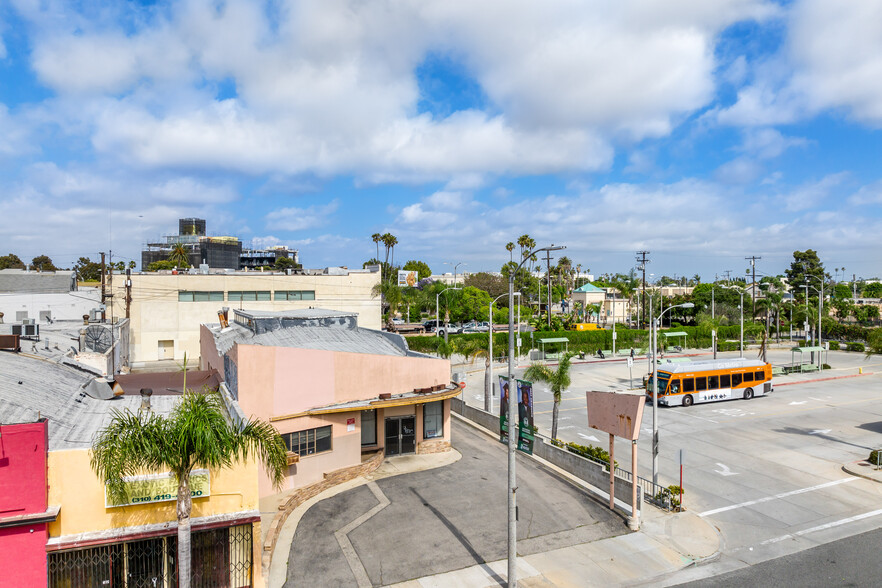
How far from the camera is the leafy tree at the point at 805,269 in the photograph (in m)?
111

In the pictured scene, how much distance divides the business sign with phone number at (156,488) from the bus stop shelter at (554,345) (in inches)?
2105

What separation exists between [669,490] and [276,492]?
1544 cm

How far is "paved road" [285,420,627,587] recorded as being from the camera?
51.5ft

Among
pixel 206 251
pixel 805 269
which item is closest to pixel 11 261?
pixel 206 251

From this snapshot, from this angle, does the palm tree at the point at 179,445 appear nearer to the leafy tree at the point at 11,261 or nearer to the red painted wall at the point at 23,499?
the red painted wall at the point at 23,499

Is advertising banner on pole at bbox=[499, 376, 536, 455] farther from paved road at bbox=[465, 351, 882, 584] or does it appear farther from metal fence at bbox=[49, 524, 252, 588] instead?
metal fence at bbox=[49, 524, 252, 588]

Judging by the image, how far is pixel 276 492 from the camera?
21.0 meters

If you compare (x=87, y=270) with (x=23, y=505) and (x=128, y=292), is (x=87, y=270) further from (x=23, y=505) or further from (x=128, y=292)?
(x=23, y=505)

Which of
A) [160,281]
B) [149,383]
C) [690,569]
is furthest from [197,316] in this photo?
[690,569]

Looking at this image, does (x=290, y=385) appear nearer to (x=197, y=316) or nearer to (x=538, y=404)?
(x=538, y=404)

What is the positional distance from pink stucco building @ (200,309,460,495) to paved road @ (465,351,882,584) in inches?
397

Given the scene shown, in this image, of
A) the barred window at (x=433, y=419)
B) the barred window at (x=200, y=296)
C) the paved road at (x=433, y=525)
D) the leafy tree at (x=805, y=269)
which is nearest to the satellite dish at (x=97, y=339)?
the paved road at (x=433, y=525)

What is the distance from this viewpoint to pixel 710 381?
39656 mm

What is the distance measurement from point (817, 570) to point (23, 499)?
69.3 feet
